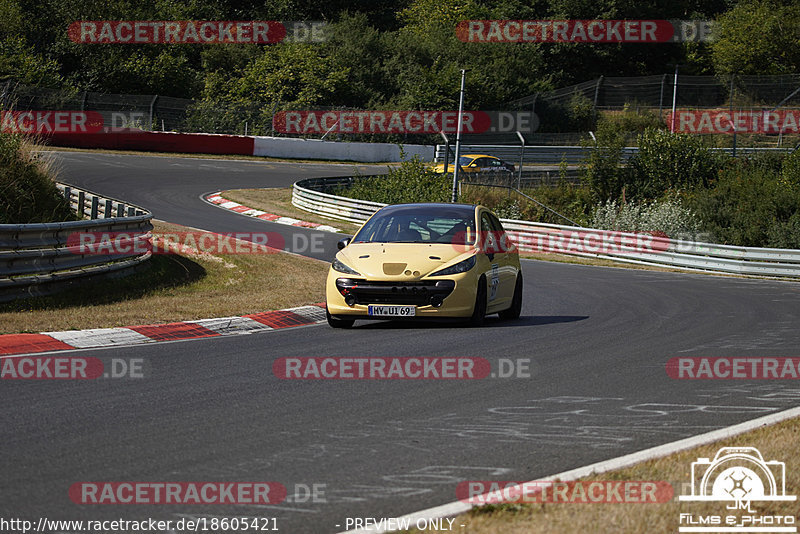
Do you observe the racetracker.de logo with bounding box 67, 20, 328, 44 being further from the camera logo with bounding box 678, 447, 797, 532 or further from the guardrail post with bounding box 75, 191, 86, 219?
the camera logo with bounding box 678, 447, 797, 532

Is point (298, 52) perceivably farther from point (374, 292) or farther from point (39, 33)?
point (374, 292)

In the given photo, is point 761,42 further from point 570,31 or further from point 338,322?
point 338,322

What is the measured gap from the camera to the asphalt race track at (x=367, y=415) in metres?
5.23

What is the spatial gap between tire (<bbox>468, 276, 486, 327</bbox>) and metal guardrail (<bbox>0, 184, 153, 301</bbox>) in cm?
597

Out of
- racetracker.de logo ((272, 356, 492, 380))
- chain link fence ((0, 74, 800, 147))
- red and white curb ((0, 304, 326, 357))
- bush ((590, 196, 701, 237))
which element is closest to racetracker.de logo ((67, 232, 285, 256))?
red and white curb ((0, 304, 326, 357))

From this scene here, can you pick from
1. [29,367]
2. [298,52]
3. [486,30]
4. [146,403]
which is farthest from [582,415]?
[486,30]

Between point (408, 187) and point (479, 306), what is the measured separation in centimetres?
2559

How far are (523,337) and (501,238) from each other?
2.14 meters

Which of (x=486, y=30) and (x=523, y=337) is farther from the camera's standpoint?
(x=486, y=30)

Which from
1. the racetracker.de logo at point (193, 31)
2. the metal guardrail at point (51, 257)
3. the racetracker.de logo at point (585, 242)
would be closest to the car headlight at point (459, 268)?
the metal guardrail at point (51, 257)

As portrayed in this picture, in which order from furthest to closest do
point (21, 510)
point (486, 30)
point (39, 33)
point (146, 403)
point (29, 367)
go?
point (486, 30)
point (39, 33)
point (29, 367)
point (146, 403)
point (21, 510)

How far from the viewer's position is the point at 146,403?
7125 millimetres

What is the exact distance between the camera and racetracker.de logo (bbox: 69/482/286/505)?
4914 mm

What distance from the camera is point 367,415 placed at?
695cm
